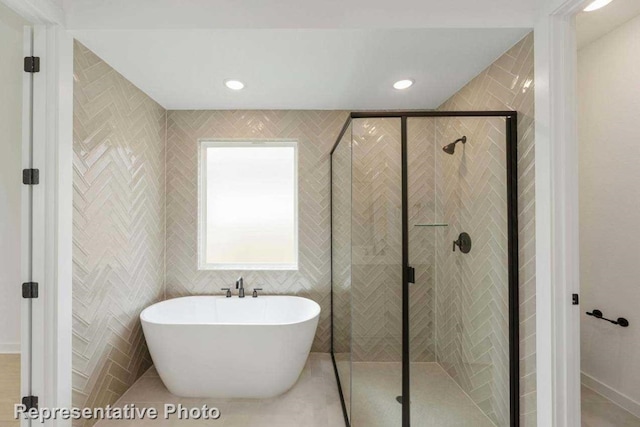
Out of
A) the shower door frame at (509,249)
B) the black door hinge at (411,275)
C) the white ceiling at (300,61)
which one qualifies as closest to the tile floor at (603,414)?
the shower door frame at (509,249)

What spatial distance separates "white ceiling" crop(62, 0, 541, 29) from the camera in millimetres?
1680

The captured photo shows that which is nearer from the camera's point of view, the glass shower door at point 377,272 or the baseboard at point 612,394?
the glass shower door at point 377,272

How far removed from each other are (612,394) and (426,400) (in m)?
1.52

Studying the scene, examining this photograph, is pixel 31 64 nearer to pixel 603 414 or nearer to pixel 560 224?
pixel 560 224

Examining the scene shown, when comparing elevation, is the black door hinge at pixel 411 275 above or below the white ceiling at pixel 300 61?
below

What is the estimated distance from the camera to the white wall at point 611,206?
2027 mm

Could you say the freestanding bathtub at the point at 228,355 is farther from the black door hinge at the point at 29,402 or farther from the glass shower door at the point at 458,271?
the glass shower door at the point at 458,271

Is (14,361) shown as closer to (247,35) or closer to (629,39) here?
(247,35)

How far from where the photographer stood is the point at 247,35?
175cm

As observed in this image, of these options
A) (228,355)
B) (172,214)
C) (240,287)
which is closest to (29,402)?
(228,355)

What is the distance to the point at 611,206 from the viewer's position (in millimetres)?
2162

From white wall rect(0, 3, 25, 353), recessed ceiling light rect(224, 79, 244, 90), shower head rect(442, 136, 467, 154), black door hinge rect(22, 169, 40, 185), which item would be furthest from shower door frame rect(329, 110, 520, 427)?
white wall rect(0, 3, 25, 353)

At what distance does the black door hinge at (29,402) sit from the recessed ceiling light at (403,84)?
2963 millimetres

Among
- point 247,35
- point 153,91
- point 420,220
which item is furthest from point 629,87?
point 153,91
